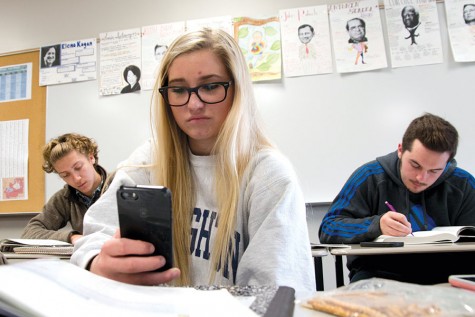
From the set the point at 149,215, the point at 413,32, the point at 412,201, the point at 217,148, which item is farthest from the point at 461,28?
the point at 149,215

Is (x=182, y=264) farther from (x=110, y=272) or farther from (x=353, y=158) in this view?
(x=353, y=158)

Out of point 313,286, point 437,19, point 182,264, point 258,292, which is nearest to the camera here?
point 258,292

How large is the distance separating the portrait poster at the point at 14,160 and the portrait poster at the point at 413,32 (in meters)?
2.42

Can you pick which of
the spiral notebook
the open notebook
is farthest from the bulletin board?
the open notebook

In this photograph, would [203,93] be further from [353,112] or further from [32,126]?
[32,126]

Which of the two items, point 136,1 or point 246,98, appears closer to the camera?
point 246,98

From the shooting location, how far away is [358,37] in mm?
2279

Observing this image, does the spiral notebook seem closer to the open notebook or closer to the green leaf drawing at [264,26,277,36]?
the open notebook

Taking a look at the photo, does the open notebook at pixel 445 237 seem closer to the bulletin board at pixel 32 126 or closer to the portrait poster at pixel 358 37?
the portrait poster at pixel 358 37

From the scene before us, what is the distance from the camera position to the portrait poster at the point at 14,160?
8.71 feet

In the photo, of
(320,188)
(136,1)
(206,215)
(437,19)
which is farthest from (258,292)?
(136,1)

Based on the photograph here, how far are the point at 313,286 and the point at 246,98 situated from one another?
446 mm

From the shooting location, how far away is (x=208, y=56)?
3.04 feet

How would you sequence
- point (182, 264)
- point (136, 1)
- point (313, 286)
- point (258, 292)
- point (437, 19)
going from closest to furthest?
point (258, 292), point (313, 286), point (182, 264), point (437, 19), point (136, 1)
